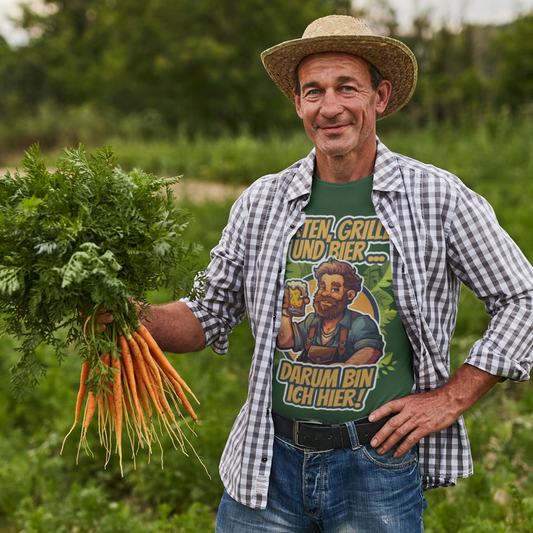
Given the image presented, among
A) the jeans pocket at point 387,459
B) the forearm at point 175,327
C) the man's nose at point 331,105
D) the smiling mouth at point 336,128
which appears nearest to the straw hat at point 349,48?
the man's nose at point 331,105

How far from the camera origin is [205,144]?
15297 millimetres

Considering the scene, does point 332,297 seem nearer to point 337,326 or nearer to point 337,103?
point 337,326

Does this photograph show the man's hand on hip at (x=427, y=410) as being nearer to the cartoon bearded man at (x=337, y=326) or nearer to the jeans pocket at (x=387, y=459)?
the jeans pocket at (x=387, y=459)

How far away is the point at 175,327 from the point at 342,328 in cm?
61

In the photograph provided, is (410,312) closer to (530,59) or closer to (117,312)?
(117,312)

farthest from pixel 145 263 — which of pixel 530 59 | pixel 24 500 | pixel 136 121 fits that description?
pixel 530 59

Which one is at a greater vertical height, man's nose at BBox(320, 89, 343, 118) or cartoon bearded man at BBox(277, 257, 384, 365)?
man's nose at BBox(320, 89, 343, 118)

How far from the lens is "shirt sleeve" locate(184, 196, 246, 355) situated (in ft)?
6.95

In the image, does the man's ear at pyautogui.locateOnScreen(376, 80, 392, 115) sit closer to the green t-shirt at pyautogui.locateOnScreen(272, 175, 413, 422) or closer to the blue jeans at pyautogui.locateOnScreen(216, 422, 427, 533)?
the green t-shirt at pyautogui.locateOnScreen(272, 175, 413, 422)

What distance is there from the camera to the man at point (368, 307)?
1.88m

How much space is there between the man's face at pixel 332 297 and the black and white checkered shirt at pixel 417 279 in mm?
141

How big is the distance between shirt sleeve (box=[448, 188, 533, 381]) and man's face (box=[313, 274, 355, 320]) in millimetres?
A: 385

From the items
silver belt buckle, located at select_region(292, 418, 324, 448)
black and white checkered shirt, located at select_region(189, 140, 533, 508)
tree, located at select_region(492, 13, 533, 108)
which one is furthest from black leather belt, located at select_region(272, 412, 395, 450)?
tree, located at select_region(492, 13, 533, 108)

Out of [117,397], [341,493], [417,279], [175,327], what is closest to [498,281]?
[417,279]
